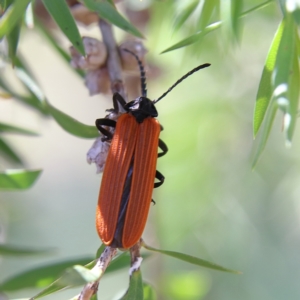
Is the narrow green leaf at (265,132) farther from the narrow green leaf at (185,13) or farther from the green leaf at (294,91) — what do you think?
the narrow green leaf at (185,13)

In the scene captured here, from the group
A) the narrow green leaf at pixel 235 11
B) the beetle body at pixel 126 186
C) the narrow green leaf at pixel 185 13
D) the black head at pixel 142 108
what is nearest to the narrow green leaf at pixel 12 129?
the beetle body at pixel 126 186

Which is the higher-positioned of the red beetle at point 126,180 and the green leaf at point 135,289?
the red beetle at point 126,180

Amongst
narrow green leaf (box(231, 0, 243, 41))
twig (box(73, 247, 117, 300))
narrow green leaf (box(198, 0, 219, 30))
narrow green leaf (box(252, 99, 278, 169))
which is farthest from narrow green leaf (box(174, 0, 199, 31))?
twig (box(73, 247, 117, 300))

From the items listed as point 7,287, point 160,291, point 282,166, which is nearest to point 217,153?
point 282,166

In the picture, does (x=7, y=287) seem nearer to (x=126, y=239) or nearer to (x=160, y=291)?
(x=126, y=239)

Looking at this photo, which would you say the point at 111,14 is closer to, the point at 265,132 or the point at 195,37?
the point at 195,37

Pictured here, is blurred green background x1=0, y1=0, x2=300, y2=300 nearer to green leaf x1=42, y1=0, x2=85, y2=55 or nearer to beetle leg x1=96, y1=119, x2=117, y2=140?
beetle leg x1=96, y1=119, x2=117, y2=140
